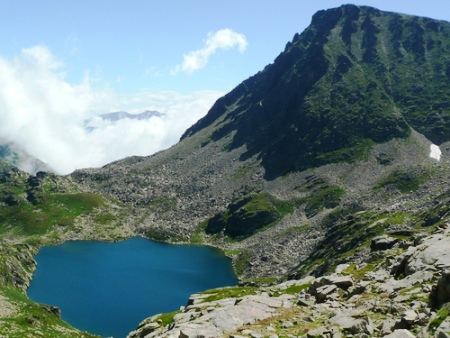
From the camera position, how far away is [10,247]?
7131 inches

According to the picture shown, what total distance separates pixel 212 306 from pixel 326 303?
15.1m

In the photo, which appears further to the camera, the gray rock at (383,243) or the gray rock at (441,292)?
the gray rock at (383,243)

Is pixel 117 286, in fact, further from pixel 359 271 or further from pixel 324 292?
pixel 324 292

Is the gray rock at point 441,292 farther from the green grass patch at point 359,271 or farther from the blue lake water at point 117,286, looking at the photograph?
the blue lake water at point 117,286

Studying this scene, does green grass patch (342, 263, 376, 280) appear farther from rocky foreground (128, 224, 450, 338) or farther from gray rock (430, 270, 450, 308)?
gray rock (430, 270, 450, 308)

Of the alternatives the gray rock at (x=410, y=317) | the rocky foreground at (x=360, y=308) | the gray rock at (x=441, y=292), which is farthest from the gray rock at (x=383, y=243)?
the gray rock at (x=410, y=317)

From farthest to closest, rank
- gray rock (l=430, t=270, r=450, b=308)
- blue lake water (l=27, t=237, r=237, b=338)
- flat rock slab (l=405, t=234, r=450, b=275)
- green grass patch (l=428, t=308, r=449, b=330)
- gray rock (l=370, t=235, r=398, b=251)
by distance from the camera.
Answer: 1. blue lake water (l=27, t=237, r=237, b=338)
2. gray rock (l=370, t=235, r=398, b=251)
3. flat rock slab (l=405, t=234, r=450, b=275)
4. gray rock (l=430, t=270, r=450, b=308)
5. green grass patch (l=428, t=308, r=449, b=330)

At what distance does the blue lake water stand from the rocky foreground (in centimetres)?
8690

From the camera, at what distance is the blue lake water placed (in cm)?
12838

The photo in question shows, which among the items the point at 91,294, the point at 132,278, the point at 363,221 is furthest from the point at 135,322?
the point at 363,221

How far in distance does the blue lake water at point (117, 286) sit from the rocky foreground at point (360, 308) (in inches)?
3421

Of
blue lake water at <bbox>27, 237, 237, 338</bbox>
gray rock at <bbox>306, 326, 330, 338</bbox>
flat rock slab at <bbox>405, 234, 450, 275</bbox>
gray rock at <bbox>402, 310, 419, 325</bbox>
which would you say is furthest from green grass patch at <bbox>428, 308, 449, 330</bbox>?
blue lake water at <bbox>27, 237, 237, 338</bbox>

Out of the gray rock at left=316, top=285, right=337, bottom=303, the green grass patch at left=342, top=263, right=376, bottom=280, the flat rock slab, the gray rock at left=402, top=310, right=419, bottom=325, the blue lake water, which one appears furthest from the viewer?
the blue lake water

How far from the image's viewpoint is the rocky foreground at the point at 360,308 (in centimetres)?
2659
